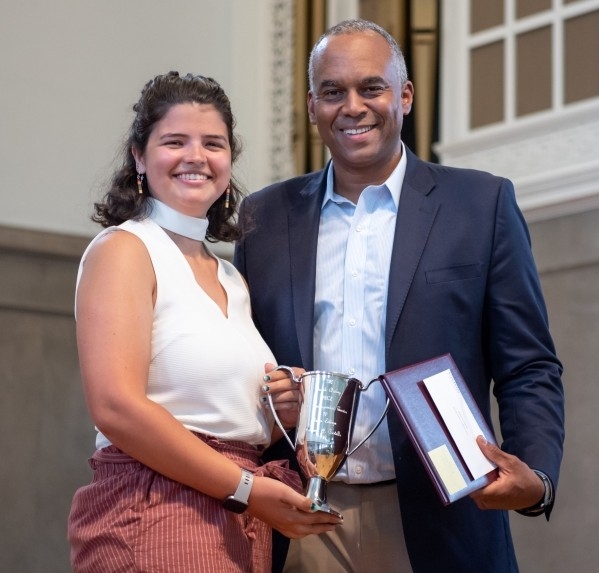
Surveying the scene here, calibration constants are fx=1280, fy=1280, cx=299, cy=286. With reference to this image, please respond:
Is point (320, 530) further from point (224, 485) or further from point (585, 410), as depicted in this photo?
point (585, 410)

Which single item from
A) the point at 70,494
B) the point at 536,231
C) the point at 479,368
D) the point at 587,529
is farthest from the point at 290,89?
the point at 479,368

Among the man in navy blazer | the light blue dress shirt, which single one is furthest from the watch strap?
the light blue dress shirt

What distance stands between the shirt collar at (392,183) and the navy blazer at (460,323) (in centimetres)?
3

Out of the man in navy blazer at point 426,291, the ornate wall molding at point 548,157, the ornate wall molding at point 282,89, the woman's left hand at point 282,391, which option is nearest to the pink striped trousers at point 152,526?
the woman's left hand at point 282,391

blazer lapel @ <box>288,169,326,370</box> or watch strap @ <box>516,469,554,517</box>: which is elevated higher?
blazer lapel @ <box>288,169,326,370</box>

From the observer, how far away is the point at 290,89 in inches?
224

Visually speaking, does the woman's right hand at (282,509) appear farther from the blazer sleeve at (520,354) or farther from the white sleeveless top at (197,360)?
the blazer sleeve at (520,354)

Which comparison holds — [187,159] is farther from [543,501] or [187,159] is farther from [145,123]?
[543,501]

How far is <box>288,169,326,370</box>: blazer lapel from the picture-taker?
253cm

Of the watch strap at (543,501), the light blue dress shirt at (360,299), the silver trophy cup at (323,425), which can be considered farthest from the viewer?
the light blue dress shirt at (360,299)

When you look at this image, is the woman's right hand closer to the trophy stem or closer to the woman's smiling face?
the trophy stem

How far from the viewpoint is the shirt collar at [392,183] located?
2.69m

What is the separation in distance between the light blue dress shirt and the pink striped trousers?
0.32 meters

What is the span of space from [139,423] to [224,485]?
7.1 inches
